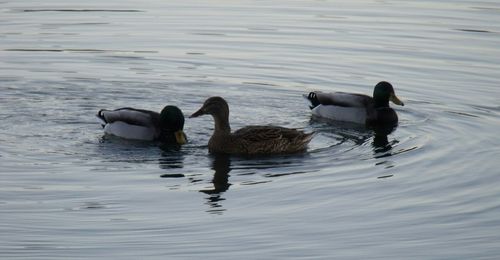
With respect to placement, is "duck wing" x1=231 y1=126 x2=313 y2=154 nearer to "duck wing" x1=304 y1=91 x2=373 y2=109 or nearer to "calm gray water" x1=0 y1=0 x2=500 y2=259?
"calm gray water" x1=0 y1=0 x2=500 y2=259

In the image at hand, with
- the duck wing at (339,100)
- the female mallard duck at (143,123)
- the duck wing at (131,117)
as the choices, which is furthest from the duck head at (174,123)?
the duck wing at (339,100)

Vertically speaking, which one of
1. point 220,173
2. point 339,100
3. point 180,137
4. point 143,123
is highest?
point 339,100

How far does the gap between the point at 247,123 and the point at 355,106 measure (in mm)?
2020

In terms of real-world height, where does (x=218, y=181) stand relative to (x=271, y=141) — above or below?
below

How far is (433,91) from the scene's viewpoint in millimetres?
20203

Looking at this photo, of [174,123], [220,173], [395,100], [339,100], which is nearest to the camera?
[220,173]

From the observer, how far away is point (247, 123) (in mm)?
18062

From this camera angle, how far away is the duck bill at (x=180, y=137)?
16.9 meters

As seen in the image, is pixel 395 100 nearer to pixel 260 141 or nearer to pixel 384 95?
pixel 384 95

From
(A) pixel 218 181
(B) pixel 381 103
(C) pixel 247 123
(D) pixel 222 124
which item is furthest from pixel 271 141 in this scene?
(B) pixel 381 103

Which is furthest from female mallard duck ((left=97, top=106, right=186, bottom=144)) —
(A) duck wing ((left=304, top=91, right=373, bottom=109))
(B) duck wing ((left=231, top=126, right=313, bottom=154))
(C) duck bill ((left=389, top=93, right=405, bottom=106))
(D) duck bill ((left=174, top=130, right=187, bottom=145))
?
(C) duck bill ((left=389, top=93, right=405, bottom=106))

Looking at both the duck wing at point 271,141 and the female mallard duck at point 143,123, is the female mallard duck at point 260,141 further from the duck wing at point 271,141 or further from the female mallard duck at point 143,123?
the female mallard duck at point 143,123

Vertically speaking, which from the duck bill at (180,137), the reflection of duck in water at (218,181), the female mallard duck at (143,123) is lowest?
the reflection of duck in water at (218,181)

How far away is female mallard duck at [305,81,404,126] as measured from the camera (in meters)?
18.9
